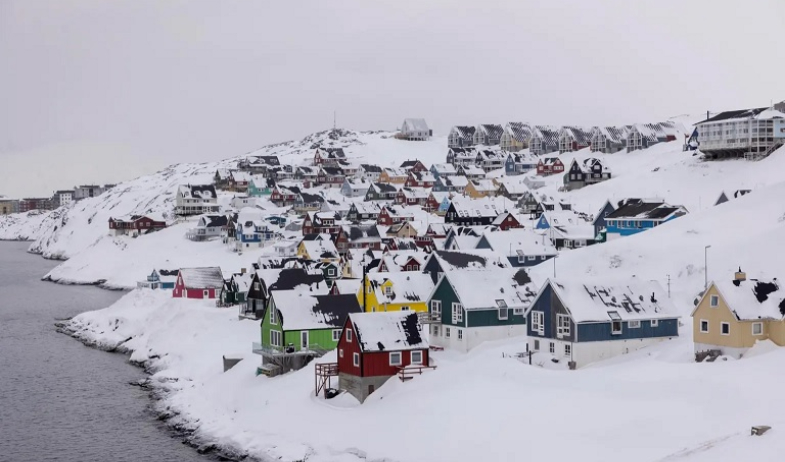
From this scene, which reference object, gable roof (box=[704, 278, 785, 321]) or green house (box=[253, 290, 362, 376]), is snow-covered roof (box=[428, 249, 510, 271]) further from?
gable roof (box=[704, 278, 785, 321])

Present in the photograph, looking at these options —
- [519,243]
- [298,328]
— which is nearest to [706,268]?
[519,243]

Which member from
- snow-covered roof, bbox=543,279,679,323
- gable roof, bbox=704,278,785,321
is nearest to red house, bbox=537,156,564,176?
snow-covered roof, bbox=543,279,679,323

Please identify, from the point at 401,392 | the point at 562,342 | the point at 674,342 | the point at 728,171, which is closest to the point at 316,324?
the point at 401,392

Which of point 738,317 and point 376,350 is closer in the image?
point 738,317

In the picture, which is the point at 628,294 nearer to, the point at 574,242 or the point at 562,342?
the point at 562,342

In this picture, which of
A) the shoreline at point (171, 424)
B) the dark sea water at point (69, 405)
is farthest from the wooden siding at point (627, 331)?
the dark sea water at point (69, 405)

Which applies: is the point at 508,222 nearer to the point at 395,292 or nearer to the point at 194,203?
the point at 395,292
